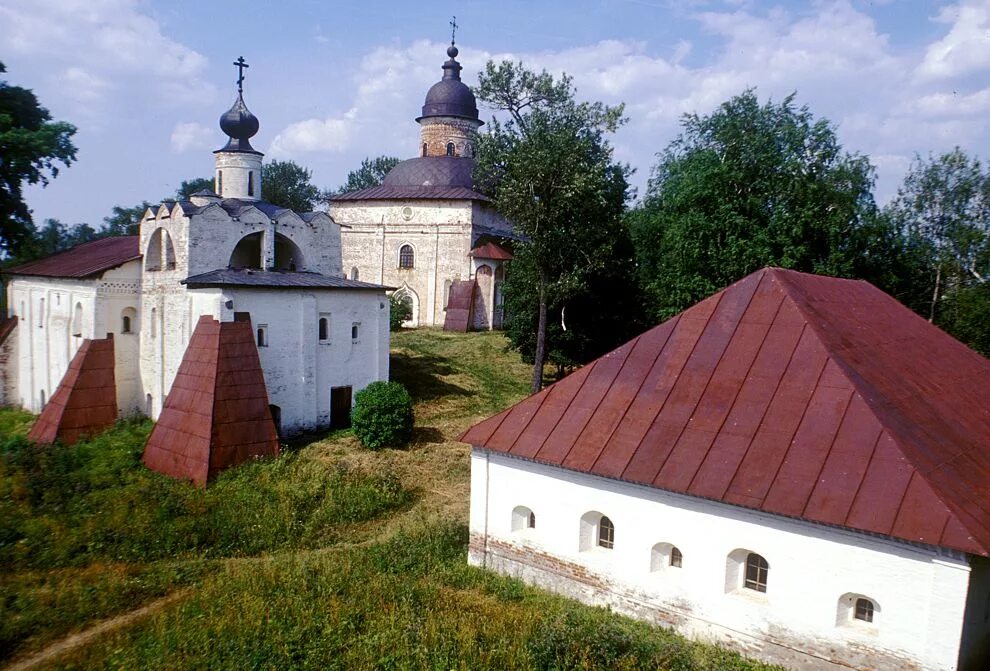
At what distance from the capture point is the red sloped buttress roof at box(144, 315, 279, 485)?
53.4 feet

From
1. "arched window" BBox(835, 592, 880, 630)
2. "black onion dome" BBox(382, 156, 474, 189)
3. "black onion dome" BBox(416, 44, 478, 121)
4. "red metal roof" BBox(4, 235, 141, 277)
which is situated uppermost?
"black onion dome" BBox(416, 44, 478, 121)

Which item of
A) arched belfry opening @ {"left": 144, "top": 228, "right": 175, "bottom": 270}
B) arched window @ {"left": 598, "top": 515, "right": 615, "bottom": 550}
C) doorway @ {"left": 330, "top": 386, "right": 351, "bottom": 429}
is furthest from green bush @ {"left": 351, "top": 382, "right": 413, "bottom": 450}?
arched window @ {"left": 598, "top": 515, "right": 615, "bottom": 550}

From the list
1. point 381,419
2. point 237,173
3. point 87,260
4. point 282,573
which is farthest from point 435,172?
point 282,573

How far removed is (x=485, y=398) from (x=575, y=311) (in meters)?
4.64

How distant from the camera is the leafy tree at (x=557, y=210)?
20688 mm

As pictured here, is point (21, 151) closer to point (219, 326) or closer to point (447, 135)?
point (219, 326)

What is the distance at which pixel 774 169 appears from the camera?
22094mm

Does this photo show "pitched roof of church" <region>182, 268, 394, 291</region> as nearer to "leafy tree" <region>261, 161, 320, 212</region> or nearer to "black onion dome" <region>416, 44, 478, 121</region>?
"black onion dome" <region>416, 44, 478, 121</region>

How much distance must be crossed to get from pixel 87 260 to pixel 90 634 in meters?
16.7

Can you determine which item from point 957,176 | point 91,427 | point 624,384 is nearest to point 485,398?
point 91,427

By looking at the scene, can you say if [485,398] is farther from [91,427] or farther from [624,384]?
[624,384]

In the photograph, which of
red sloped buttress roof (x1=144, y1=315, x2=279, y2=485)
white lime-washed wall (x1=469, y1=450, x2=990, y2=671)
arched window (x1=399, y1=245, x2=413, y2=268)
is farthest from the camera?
arched window (x1=399, y1=245, x2=413, y2=268)

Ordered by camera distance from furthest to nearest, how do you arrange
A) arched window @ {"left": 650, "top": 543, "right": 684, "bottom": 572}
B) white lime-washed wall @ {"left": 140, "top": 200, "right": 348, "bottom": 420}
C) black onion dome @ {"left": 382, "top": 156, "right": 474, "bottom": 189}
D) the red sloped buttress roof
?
black onion dome @ {"left": 382, "top": 156, "right": 474, "bottom": 189}
white lime-washed wall @ {"left": 140, "top": 200, "right": 348, "bottom": 420}
the red sloped buttress roof
arched window @ {"left": 650, "top": 543, "right": 684, "bottom": 572}

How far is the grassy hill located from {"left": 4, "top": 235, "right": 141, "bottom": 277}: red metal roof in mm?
5092
